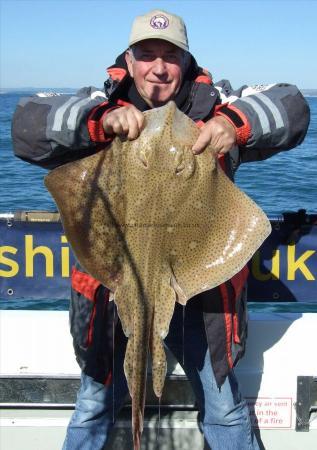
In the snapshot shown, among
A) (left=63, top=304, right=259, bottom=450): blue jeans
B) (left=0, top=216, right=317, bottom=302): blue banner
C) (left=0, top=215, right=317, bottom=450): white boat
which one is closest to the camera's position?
(left=63, top=304, right=259, bottom=450): blue jeans

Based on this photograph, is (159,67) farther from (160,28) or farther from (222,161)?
(222,161)

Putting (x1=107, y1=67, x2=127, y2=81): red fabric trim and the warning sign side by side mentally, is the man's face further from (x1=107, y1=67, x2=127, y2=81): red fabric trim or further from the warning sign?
the warning sign

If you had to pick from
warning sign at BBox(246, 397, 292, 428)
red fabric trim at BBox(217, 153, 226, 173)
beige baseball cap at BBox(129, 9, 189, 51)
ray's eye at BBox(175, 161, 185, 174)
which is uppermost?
beige baseball cap at BBox(129, 9, 189, 51)

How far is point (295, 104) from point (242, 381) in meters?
1.70

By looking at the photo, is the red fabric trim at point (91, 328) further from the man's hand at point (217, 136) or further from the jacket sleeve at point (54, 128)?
the man's hand at point (217, 136)

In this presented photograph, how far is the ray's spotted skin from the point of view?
2307 millimetres

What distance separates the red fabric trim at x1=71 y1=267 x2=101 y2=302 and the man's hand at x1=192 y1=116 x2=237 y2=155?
0.80m

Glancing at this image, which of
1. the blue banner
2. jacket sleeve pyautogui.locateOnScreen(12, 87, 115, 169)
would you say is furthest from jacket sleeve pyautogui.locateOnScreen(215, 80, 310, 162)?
the blue banner

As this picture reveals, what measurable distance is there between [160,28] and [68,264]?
178 centimetres

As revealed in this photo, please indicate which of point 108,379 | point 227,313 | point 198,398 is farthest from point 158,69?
point 198,398

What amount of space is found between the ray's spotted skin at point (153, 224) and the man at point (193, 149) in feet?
0.31

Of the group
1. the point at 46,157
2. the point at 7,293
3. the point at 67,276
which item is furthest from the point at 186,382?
the point at 46,157

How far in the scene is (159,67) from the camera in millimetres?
2559

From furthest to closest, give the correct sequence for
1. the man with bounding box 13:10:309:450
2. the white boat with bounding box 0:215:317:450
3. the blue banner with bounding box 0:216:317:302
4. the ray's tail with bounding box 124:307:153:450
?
the blue banner with bounding box 0:216:317:302 < the white boat with bounding box 0:215:317:450 < the man with bounding box 13:10:309:450 < the ray's tail with bounding box 124:307:153:450
